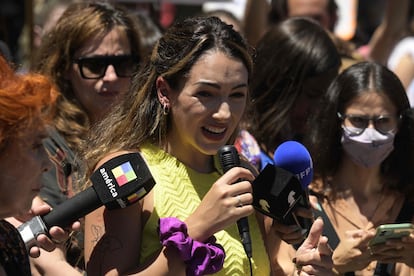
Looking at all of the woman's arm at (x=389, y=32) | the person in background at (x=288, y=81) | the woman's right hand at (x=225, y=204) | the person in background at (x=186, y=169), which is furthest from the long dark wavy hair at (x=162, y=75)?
the woman's arm at (x=389, y=32)

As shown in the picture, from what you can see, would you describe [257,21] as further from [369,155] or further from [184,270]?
[184,270]

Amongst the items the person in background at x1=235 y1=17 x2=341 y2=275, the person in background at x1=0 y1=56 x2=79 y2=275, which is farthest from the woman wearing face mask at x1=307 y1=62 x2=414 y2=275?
the person in background at x1=0 y1=56 x2=79 y2=275

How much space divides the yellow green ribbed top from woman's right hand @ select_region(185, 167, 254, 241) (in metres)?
0.22

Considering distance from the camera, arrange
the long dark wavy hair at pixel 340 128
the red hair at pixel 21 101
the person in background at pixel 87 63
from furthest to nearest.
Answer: the person in background at pixel 87 63
the long dark wavy hair at pixel 340 128
the red hair at pixel 21 101

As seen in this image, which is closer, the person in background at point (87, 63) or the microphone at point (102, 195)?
the microphone at point (102, 195)

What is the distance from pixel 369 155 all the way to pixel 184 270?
5.15 ft

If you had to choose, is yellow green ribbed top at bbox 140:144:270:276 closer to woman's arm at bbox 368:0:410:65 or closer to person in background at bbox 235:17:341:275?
person in background at bbox 235:17:341:275

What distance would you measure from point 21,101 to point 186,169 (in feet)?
3.09

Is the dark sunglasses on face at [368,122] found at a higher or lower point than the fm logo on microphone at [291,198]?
lower

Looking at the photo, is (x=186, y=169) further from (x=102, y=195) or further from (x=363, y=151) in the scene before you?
(x=363, y=151)

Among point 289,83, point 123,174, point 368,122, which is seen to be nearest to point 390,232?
point 368,122

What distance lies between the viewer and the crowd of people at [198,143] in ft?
10.7

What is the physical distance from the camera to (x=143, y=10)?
7.58m

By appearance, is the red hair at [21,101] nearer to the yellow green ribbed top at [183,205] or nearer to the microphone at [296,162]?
the yellow green ribbed top at [183,205]
